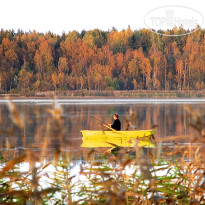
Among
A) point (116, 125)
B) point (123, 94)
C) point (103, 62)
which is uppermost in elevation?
point (103, 62)

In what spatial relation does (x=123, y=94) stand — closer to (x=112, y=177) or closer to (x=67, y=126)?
(x=67, y=126)

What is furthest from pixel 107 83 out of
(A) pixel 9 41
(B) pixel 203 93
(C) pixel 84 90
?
(A) pixel 9 41

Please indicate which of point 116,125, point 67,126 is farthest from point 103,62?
point 67,126

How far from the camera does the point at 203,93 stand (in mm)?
83750

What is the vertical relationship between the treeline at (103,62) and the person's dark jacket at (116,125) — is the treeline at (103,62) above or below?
above

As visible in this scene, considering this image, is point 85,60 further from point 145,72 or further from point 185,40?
point 185,40

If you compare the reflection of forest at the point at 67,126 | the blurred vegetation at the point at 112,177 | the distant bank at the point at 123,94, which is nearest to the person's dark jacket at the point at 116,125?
the reflection of forest at the point at 67,126

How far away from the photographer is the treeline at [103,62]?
3684 inches

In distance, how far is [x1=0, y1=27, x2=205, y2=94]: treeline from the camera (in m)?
93.6

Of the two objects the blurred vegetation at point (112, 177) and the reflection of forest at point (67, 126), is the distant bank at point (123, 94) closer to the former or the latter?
the reflection of forest at point (67, 126)

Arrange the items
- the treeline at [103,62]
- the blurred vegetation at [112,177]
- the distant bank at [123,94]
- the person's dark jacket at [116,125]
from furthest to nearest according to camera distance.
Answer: the treeline at [103,62] < the distant bank at [123,94] < the person's dark jacket at [116,125] < the blurred vegetation at [112,177]

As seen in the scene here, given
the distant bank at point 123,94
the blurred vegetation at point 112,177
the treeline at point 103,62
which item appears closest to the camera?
the blurred vegetation at point 112,177

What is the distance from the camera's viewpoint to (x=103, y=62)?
101875 millimetres

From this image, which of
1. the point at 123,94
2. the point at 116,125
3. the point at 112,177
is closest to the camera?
the point at 112,177
